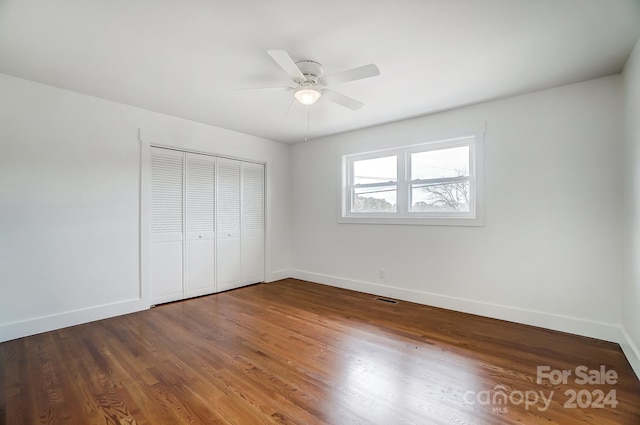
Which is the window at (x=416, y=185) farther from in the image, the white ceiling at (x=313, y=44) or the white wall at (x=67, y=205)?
the white wall at (x=67, y=205)

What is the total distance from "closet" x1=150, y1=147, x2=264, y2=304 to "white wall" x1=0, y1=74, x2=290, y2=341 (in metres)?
0.28

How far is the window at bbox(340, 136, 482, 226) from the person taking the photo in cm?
364

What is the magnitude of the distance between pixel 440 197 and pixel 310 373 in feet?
9.09

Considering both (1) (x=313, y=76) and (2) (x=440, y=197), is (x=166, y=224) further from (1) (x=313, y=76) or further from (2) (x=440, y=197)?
(2) (x=440, y=197)

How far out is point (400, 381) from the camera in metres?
2.10

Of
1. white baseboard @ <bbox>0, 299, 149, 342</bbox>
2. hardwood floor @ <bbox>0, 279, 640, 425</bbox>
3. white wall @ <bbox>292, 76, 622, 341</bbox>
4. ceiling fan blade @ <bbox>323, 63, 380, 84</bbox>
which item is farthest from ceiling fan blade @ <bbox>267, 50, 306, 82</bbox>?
white baseboard @ <bbox>0, 299, 149, 342</bbox>

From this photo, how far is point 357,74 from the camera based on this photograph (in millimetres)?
2264

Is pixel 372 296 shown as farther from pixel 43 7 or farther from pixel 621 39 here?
pixel 43 7

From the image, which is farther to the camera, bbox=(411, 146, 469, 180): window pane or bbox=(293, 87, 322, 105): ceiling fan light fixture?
bbox=(411, 146, 469, 180): window pane

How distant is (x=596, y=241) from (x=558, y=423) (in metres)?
1.97

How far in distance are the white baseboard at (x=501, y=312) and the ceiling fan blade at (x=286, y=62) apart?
312 cm

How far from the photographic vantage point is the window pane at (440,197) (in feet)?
12.1

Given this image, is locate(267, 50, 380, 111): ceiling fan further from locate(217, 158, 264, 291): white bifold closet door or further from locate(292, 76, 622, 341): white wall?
locate(217, 158, 264, 291): white bifold closet door

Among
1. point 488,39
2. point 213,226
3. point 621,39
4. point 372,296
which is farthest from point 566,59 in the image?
point 213,226
